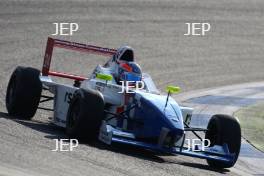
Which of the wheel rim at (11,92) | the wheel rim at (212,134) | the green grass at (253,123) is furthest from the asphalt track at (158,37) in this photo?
the wheel rim at (212,134)

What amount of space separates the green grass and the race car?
6.18 feet

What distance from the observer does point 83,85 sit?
1316cm

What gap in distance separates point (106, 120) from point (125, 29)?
11691 millimetres

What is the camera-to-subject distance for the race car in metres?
11.4

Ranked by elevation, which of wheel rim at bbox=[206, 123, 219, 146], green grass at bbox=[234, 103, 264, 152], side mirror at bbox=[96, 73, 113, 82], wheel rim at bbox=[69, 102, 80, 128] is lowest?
green grass at bbox=[234, 103, 264, 152]

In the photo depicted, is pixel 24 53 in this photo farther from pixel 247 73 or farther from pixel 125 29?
pixel 247 73

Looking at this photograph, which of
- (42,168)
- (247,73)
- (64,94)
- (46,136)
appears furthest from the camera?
(247,73)

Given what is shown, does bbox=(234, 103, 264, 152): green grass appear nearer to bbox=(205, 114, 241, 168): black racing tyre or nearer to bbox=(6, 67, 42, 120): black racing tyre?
bbox=(205, 114, 241, 168): black racing tyre

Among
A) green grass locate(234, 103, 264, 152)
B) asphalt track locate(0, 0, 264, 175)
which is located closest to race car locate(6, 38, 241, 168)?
asphalt track locate(0, 0, 264, 175)

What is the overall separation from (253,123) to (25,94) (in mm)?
4810

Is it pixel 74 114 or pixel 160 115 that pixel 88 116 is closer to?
pixel 74 114

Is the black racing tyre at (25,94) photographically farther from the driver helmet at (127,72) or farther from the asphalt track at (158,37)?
the driver helmet at (127,72)

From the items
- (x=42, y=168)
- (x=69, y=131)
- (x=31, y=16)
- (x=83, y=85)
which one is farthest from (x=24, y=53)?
(x=42, y=168)

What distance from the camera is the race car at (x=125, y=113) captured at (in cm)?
1143
